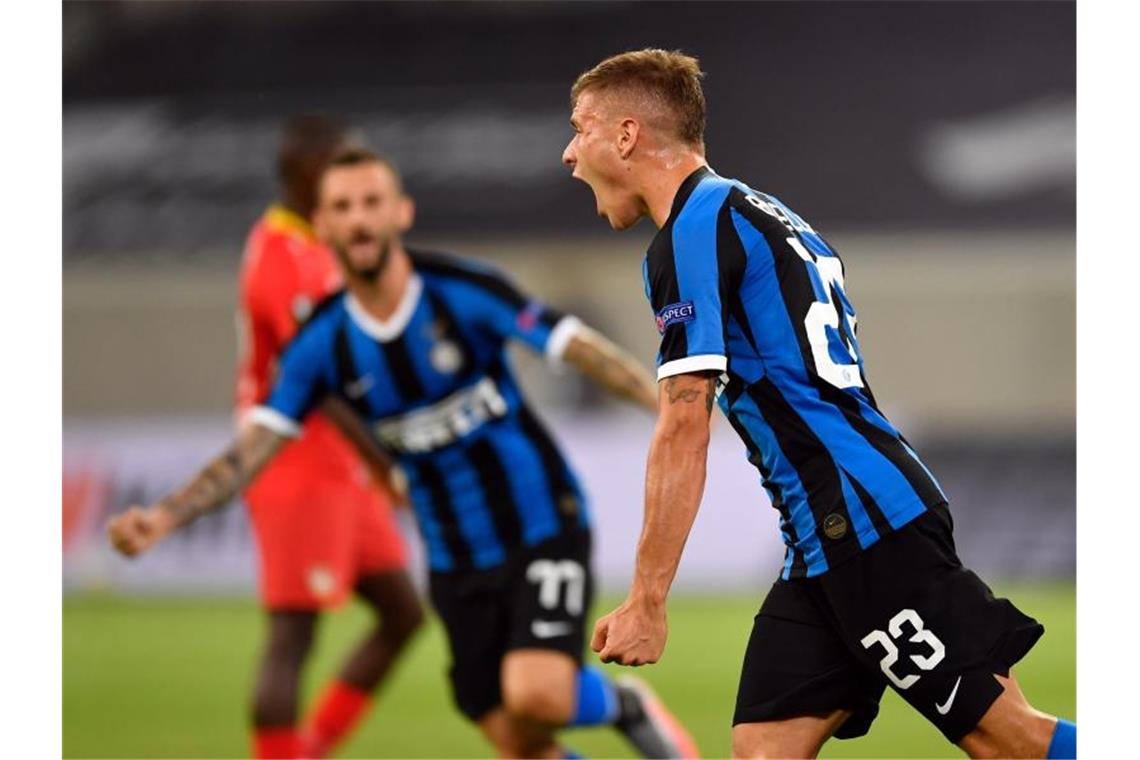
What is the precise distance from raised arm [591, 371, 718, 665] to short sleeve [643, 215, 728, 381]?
0.12 ft

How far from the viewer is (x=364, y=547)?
5.99m

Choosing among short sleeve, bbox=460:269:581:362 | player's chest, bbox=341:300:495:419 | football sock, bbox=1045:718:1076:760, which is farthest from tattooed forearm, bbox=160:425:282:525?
football sock, bbox=1045:718:1076:760

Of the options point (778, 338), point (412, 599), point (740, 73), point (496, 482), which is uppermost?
point (740, 73)

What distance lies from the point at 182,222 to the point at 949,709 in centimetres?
1378

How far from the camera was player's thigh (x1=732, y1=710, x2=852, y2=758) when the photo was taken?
10.8 feet

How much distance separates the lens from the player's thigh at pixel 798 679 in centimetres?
329

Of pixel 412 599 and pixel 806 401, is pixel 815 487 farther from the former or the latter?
pixel 412 599

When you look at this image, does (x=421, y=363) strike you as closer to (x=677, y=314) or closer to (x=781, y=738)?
(x=677, y=314)

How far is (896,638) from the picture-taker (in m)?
3.21

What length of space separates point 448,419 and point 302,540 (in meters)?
1.25

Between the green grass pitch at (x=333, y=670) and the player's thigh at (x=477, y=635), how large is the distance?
1.56 m

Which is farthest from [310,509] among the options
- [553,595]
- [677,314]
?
[677,314]

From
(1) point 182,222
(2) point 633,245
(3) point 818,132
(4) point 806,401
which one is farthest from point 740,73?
(4) point 806,401

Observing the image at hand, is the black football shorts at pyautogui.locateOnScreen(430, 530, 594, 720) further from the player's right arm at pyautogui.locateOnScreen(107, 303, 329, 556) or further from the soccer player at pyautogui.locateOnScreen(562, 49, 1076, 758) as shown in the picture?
the soccer player at pyautogui.locateOnScreen(562, 49, 1076, 758)
